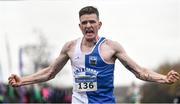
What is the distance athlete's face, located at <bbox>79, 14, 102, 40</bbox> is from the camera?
23.2ft

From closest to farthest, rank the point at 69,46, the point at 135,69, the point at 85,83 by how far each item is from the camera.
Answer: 1. the point at 85,83
2. the point at 135,69
3. the point at 69,46

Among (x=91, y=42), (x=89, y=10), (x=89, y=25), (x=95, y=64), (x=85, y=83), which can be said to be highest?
(x=89, y=10)

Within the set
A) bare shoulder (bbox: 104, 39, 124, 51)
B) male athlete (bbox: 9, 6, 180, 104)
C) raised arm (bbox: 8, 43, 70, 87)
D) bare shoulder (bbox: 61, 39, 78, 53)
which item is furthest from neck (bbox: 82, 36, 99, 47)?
raised arm (bbox: 8, 43, 70, 87)

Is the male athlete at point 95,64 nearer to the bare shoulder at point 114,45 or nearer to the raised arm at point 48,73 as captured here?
the bare shoulder at point 114,45

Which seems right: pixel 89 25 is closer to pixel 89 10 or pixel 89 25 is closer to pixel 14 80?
pixel 89 10

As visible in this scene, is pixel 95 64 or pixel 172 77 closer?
pixel 172 77

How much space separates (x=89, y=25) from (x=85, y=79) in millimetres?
667

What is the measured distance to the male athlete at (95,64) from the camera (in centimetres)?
704

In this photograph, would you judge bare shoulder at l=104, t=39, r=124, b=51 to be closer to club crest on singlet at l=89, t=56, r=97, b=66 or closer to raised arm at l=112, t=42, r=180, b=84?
raised arm at l=112, t=42, r=180, b=84

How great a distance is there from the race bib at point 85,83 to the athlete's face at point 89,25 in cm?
50

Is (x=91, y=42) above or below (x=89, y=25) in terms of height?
below

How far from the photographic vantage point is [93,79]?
7059mm

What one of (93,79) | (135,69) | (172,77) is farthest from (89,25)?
(172,77)

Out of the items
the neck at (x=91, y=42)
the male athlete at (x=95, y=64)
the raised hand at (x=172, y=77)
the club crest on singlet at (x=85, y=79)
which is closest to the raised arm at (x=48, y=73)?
the male athlete at (x=95, y=64)
